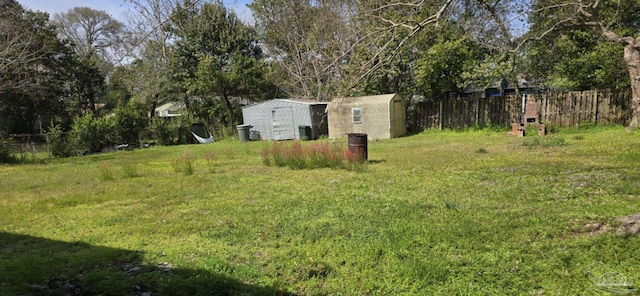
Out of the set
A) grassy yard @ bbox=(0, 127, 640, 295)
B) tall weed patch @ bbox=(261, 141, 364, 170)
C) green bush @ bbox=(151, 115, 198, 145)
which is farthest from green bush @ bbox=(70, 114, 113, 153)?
tall weed patch @ bbox=(261, 141, 364, 170)

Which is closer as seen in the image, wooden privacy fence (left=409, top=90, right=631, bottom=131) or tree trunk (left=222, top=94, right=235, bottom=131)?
wooden privacy fence (left=409, top=90, right=631, bottom=131)

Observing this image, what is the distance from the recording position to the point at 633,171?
5.89 metres

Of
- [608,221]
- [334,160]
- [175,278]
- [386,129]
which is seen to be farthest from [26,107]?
[608,221]

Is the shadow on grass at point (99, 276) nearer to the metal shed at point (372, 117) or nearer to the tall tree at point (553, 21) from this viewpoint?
the tall tree at point (553, 21)

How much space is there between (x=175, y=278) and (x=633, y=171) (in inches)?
275

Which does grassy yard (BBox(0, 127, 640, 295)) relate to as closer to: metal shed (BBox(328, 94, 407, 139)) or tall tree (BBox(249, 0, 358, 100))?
tall tree (BBox(249, 0, 358, 100))

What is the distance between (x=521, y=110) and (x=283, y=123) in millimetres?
11525

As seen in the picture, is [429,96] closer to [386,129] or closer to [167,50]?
[386,129]

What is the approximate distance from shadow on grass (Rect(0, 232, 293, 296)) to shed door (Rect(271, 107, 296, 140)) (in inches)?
622

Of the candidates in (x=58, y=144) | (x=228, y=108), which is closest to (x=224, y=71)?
(x=228, y=108)

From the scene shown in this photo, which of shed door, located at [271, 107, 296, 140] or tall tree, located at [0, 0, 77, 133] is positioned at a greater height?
tall tree, located at [0, 0, 77, 133]

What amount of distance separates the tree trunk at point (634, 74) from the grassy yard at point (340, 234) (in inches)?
236

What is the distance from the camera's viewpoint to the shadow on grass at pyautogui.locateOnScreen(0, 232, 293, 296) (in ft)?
9.50

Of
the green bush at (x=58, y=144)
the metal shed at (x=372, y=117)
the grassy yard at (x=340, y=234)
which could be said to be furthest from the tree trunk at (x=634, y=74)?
the green bush at (x=58, y=144)
